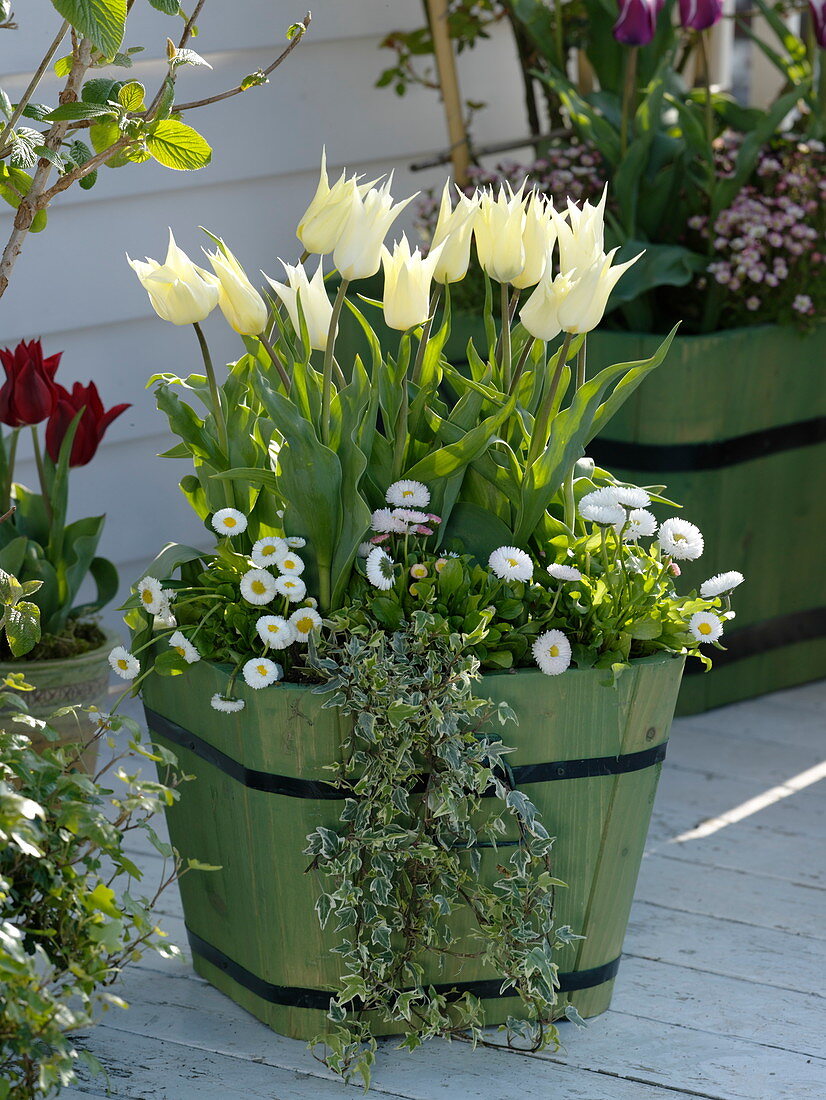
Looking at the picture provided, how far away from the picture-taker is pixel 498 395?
139 cm

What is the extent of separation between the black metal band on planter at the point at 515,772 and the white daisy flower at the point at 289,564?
0.67ft

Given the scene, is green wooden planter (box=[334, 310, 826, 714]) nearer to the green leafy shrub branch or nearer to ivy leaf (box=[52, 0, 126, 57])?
the green leafy shrub branch

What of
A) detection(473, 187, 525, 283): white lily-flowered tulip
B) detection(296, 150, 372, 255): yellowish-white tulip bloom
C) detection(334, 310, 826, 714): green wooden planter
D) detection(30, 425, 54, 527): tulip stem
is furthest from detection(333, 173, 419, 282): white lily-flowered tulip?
detection(334, 310, 826, 714): green wooden planter

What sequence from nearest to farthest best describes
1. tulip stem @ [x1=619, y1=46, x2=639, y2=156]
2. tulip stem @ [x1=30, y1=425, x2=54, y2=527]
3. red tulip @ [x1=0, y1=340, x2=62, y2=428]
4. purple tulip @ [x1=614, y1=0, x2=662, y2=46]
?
red tulip @ [x1=0, y1=340, x2=62, y2=428], tulip stem @ [x1=30, y1=425, x2=54, y2=527], purple tulip @ [x1=614, y1=0, x2=662, y2=46], tulip stem @ [x1=619, y1=46, x2=639, y2=156]

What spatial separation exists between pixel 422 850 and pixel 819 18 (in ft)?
5.20

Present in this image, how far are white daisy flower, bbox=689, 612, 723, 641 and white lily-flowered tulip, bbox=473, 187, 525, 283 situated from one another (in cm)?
39

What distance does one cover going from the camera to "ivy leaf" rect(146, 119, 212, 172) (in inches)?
50.8

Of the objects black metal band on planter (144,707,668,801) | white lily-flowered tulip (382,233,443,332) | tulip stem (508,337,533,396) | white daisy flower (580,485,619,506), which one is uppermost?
white lily-flowered tulip (382,233,443,332)

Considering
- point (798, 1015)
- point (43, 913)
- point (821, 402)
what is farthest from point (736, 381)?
point (43, 913)

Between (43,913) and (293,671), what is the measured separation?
13.0 inches

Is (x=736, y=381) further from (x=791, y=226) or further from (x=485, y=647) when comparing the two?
(x=485, y=647)

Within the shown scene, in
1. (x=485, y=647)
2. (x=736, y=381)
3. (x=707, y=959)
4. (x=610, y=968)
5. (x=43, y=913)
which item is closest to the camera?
(x=43, y=913)

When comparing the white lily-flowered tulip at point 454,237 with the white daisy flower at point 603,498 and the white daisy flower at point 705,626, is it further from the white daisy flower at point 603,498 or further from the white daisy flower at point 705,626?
the white daisy flower at point 705,626

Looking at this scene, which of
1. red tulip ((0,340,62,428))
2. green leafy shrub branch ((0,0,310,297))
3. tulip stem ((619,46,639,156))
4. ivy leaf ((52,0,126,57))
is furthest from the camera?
tulip stem ((619,46,639,156))
